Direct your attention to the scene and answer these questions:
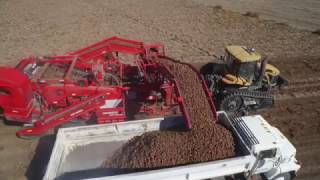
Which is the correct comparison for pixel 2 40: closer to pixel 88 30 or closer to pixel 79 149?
pixel 88 30

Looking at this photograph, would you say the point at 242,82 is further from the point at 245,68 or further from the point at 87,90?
the point at 87,90

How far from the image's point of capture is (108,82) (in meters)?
9.57

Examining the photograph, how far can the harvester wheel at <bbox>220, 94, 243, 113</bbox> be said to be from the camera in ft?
32.6

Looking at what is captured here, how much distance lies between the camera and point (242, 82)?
9.88 m

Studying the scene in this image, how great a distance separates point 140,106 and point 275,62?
786 cm

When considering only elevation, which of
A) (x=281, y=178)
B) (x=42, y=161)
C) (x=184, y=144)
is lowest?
(x=42, y=161)

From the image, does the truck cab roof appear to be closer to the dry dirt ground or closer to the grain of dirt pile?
the grain of dirt pile

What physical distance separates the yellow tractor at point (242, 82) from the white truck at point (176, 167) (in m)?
2.06

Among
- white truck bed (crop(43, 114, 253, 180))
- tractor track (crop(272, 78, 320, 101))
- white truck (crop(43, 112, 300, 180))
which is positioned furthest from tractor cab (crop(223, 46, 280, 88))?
white truck bed (crop(43, 114, 253, 180))

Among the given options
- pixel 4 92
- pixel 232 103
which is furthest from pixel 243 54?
pixel 4 92

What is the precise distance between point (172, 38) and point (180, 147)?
10.6 m

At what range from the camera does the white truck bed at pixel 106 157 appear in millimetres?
6316

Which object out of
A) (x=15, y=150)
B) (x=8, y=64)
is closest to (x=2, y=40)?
(x=8, y=64)

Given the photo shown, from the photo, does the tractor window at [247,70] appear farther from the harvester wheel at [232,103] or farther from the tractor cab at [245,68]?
the harvester wheel at [232,103]
